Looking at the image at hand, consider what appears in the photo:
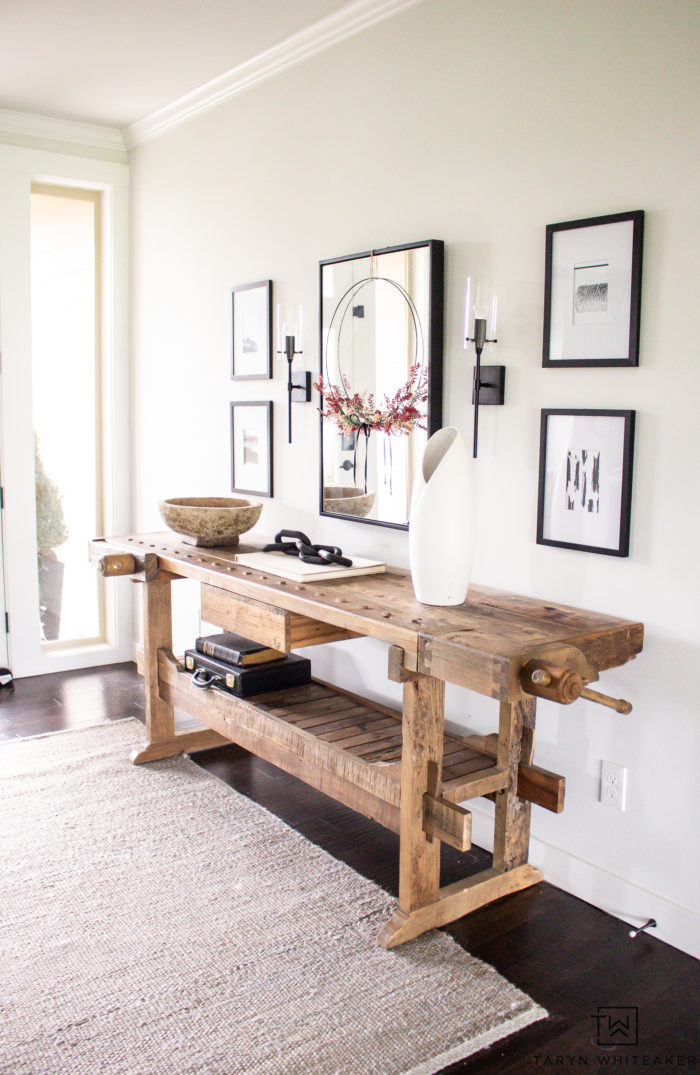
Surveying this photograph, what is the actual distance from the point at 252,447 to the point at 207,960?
1.98 meters

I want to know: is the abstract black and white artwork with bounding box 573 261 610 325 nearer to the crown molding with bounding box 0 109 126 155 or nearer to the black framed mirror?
the black framed mirror

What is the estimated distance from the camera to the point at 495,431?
2.46 m

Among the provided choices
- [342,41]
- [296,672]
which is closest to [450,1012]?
[296,672]

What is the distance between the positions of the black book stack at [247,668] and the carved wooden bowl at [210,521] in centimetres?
35

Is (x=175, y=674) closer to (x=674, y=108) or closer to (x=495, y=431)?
(x=495, y=431)

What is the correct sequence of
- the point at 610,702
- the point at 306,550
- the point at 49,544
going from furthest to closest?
the point at 49,544
the point at 306,550
the point at 610,702

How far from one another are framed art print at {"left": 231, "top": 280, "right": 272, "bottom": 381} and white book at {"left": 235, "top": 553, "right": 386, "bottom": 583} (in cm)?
96

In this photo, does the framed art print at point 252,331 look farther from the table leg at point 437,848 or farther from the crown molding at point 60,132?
the table leg at point 437,848

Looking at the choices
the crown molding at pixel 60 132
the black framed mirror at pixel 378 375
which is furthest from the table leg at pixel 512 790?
A: the crown molding at pixel 60 132

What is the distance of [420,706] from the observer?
81.9 inches

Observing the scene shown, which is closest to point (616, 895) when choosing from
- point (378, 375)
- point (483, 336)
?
point (483, 336)

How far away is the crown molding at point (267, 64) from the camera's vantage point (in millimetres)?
2742

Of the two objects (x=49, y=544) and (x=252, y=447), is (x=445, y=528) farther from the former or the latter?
(x=49, y=544)

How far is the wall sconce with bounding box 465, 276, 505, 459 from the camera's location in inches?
94.1
